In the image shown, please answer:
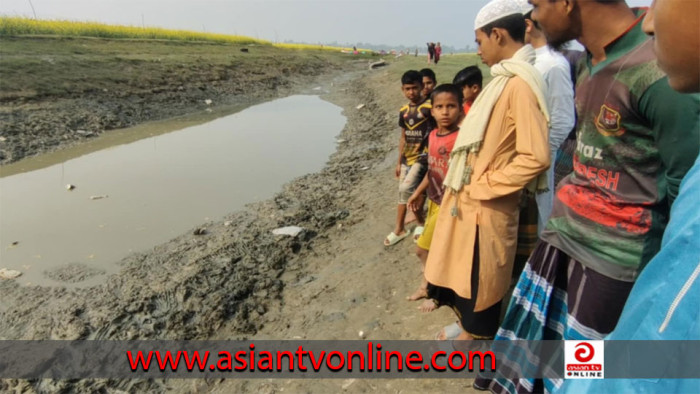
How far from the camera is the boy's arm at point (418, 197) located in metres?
3.21

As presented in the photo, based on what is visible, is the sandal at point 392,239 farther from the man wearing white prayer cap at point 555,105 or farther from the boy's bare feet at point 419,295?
the man wearing white prayer cap at point 555,105

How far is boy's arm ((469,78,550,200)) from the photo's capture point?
1.88 metres

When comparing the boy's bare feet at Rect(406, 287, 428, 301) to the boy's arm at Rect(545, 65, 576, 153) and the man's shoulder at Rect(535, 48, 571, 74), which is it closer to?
the boy's arm at Rect(545, 65, 576, 153)

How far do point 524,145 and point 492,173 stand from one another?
21 cm

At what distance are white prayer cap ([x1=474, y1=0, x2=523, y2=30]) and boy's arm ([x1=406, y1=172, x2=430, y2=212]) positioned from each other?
1312mm

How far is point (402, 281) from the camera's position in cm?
351

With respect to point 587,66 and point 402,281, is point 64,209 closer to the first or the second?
point 402,281

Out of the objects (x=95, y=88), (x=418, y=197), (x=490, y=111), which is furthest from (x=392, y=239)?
(x=95, y=88)

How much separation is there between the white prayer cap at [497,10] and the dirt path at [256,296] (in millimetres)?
1855

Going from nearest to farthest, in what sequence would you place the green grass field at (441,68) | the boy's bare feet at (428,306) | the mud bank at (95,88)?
the boy's bare feet at (428,306) < the mud bank at (95,88) < the green grass field at (441,68)

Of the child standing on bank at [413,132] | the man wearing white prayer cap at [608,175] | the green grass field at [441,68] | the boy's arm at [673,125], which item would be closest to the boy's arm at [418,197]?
the child standing on bank at [413,132]

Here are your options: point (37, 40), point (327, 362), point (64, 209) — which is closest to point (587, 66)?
point (327, 362)

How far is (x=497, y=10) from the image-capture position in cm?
202

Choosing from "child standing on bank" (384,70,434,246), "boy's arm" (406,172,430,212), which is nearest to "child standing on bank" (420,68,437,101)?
"child standing on bank" (384,70,434,246)
